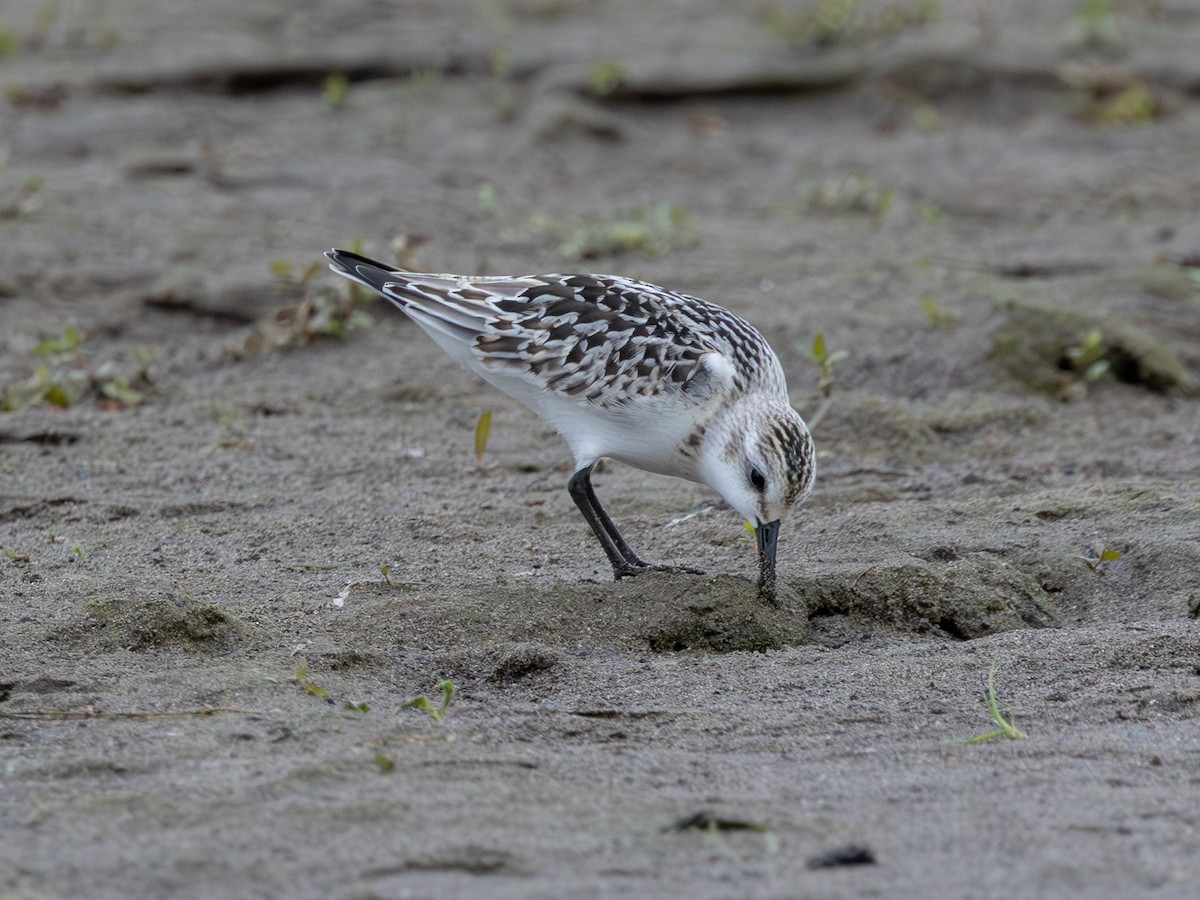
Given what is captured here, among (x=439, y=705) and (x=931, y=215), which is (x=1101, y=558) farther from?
(x=931, y=215)

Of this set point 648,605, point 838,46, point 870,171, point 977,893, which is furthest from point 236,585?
point 838,46

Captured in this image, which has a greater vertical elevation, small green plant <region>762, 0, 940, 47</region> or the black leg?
small green plant <region>762, 0, 940, 47</region>

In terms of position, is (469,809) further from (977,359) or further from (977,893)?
(977,359)

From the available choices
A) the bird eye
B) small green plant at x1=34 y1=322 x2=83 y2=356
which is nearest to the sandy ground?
small green plant at x1=34 y1=322 x2=83 y2=356

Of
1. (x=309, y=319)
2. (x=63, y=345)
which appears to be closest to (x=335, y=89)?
(x=309, y=319)

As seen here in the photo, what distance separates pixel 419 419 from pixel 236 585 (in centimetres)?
220

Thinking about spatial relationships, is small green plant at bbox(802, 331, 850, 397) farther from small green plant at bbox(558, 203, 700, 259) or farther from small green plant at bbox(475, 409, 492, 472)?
small green plant at bbox(558, 203, 700, 259)

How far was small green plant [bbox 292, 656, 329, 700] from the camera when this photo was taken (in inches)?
161

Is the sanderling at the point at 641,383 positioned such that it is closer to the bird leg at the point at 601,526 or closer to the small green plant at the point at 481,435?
the bird leg at the point at 601,526

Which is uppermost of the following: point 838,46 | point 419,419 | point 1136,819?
point 838,46

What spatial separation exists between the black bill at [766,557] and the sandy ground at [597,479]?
0.06 meters

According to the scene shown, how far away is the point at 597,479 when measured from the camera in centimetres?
665

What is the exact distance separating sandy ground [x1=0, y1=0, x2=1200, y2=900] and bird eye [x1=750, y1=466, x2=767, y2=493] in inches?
13.1

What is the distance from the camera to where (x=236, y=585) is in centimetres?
519
